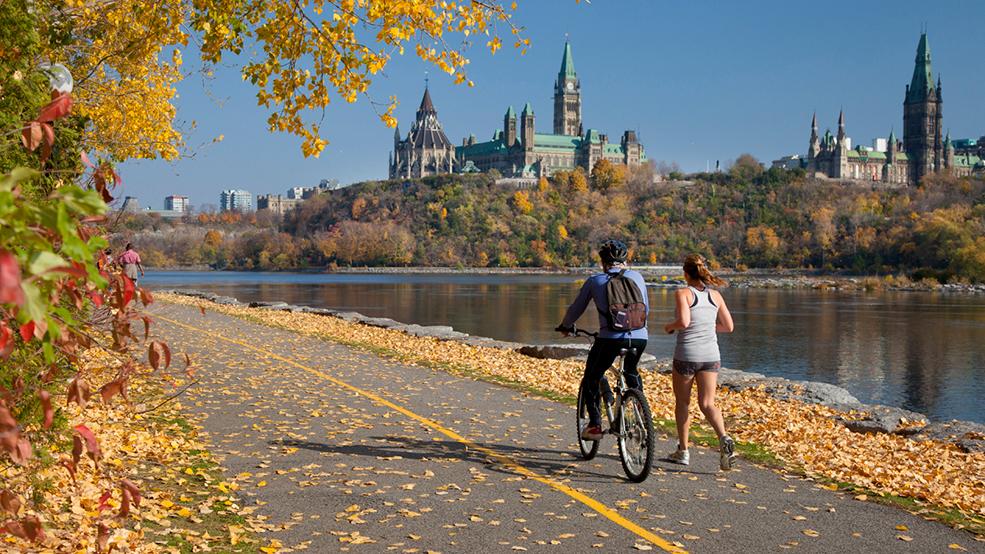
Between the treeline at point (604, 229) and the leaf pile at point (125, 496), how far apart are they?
128m

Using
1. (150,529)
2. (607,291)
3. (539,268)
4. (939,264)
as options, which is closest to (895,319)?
(607,291)

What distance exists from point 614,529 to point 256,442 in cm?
453

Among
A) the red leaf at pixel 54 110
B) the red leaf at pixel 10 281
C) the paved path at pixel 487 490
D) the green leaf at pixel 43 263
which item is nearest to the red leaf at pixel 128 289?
the red leaf at pixel 54 110

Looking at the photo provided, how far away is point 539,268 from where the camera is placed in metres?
161

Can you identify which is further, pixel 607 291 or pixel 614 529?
pixel 607 291

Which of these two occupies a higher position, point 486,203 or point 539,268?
point 486,203

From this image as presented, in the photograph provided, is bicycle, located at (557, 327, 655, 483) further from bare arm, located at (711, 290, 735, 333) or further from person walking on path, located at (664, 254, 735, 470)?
bare arm, located at (711, 290, 735, 333)

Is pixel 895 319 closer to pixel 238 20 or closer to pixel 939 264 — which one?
pixel 238 20

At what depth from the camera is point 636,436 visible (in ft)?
26.0

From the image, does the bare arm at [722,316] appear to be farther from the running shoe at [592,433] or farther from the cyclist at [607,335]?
the running shoe at [592,433]

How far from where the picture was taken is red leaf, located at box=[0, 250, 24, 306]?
210 centimetres

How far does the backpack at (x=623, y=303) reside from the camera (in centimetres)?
816

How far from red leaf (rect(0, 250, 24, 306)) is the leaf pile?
151cm

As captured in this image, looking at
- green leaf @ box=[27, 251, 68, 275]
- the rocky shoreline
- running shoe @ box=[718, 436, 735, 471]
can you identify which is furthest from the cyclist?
the rocky shoreline
